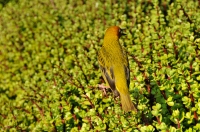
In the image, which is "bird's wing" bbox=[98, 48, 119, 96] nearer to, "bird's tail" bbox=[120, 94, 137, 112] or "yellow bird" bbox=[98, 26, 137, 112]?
"yellow bird" bbox=[98, 26, 137, 112]

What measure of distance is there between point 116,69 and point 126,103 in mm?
920

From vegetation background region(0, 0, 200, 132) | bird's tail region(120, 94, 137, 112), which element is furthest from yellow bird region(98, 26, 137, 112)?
vegetation background region(0, 0, 200, 132)

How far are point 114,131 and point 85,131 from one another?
41 centimetres

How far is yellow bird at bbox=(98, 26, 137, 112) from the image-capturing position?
4.26 m

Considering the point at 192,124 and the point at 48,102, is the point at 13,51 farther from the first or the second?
the point at 192,124

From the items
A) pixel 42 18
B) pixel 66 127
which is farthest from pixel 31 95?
pixel 42 18

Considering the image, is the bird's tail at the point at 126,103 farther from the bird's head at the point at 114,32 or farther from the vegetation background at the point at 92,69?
the bird's head at the point at 114,32

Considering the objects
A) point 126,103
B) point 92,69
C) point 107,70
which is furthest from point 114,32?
point 126,103

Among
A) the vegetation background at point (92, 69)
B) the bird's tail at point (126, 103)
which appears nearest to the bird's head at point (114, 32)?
the vegetation background at point (92, 69)

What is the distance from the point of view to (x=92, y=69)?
5562mm

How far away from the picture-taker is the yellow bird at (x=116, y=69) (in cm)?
426

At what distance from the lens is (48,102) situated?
527 centimetres

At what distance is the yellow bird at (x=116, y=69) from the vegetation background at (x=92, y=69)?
0.11 m

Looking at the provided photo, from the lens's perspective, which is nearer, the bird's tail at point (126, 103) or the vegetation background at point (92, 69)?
the bird's tail at point (126, 103)
